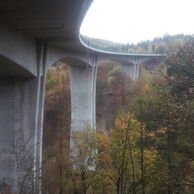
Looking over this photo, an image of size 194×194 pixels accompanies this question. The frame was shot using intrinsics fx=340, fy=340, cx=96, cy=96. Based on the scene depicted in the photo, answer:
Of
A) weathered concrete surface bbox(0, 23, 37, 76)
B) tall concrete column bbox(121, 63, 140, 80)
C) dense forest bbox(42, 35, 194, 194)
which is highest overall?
tall concrete column bbox(121, 63, 140, 80)

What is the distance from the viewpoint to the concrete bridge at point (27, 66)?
12.6m

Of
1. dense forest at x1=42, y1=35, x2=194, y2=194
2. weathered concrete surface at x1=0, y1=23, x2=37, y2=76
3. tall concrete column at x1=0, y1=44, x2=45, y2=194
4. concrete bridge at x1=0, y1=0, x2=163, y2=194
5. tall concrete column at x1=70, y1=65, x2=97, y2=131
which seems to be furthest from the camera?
tall concrete column at x1=70, y1=65, x2=97, y2=131

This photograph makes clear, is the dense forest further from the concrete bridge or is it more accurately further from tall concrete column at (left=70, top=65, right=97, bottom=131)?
tall concrete column at (left=70, top=65, right=97, bottom=131)

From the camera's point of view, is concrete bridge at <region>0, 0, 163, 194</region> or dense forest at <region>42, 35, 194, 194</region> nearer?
concrete bridge at <region>0, 0, 163, 194</region>

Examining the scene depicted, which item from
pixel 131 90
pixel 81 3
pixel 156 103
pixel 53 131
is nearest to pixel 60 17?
pixel 81 3

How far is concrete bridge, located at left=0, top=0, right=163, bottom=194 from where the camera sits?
495 inches

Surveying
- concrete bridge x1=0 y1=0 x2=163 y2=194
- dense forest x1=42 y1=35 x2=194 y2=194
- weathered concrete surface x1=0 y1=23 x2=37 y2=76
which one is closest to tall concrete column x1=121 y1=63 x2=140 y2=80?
concrete bridge x1=0 y1=0 x2=163 y2=194

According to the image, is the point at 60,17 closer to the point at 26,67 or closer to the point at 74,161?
the point at 26,67

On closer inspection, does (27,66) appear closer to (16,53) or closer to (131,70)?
(16,53)

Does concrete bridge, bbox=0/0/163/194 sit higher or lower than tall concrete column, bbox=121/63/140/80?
lower

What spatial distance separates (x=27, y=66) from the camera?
1684 centimetres

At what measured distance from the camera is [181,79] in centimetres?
1488

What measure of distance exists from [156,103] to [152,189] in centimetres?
455

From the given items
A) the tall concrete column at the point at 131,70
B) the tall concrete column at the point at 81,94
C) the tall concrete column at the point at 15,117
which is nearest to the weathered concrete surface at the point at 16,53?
the tall concrete column at the point at 15,117
